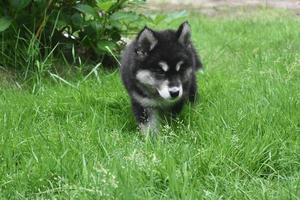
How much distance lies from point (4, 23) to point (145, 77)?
1.69m

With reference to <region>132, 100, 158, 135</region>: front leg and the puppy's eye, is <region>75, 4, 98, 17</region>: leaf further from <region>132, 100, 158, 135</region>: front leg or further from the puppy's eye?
the puppy's eye

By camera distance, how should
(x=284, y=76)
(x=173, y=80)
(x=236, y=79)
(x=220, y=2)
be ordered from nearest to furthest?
(x=173, y=80) → (x=284, y=76) → (x=236, y=79) → (x=220, y=2)

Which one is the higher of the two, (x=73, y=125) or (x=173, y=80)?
(x=173, y=80)

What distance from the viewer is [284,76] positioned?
4551 millimetres

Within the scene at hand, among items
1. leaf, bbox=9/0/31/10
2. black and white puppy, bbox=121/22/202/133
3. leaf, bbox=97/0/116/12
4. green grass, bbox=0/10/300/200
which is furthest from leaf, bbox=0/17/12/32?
black and white puppy, bbox=121/22/202/133

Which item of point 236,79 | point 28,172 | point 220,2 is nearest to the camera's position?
point 28,172

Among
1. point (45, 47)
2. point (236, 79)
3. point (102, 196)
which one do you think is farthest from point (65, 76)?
point (102, 196)

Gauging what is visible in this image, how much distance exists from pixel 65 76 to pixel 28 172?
2389 mm

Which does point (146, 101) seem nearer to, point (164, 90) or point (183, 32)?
point (164, 90)

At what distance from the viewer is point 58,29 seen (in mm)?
5453

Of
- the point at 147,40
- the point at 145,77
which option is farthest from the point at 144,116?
the point at 147,40

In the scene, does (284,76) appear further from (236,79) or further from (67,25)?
(67,25)

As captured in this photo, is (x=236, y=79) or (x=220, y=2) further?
(x=220, y=2)

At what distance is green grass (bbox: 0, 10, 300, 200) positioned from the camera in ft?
9.11
